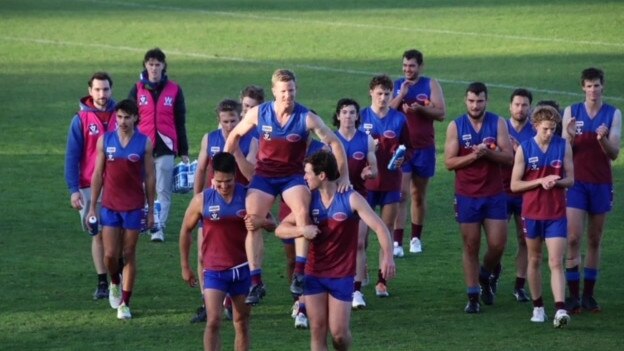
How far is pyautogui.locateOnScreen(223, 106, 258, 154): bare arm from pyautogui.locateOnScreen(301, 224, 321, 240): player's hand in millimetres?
2283

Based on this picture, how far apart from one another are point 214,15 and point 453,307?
24.1 m

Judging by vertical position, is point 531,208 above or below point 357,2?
below

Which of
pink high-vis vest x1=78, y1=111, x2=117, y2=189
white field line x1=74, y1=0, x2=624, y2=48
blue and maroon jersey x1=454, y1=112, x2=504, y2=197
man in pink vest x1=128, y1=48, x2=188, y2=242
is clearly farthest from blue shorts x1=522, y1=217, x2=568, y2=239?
white field line x1=74, y1=0, x2=624, y2=48

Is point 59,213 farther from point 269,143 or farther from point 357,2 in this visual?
point 357,2

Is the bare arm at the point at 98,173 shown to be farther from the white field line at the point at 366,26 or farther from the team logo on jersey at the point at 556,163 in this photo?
the white field line at the point at 366,26

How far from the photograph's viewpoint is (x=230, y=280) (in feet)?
40.7

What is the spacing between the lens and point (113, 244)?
14.6 metres

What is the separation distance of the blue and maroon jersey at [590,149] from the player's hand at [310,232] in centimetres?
399

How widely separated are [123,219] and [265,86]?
14.2 m

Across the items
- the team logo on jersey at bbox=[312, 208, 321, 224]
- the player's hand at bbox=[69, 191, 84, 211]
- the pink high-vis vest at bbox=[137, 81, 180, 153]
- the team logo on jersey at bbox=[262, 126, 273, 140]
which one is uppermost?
the pink high-vis vest at bbox=[137, 81, 180, 153]

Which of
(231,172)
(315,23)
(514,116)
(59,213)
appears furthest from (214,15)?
(231,172)

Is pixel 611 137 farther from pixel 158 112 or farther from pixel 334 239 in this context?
pixel 158 112

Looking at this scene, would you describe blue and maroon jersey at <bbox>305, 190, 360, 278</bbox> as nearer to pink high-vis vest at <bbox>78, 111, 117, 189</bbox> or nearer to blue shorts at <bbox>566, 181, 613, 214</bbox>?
blue shorts at <bbox>566, 181, 613, 214</bbox>

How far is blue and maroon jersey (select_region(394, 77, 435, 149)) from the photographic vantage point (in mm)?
17609
